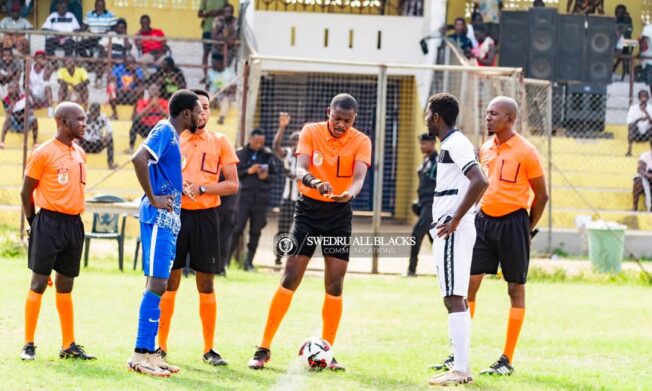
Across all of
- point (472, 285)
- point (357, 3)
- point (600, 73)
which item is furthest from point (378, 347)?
point (357, 3)

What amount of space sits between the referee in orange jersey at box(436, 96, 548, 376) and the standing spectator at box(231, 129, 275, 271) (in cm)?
817

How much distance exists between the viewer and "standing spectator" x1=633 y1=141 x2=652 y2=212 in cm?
2373

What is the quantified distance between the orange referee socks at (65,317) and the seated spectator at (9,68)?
1484 centimetres

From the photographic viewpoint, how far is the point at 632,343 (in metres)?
12.1

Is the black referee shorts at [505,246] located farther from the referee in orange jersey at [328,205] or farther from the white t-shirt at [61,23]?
the white t-shirt at [61,23]

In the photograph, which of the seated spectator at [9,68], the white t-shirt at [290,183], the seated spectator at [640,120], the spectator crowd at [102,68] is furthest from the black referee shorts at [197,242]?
the seated spectator at [640,120]

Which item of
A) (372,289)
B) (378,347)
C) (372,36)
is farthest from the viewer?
(372,36)

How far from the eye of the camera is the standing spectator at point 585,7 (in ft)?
92.3

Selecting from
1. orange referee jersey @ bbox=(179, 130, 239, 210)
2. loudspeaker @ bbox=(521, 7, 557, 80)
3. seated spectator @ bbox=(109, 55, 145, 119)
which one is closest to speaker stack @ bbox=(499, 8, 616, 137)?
loudspeaker @ bbox=(521, 7, 557, 80)

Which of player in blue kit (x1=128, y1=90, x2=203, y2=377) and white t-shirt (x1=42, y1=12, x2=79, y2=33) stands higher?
white t-shirt (x1=42, y1=12, x2=79, y2=33)

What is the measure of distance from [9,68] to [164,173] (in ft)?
53.3

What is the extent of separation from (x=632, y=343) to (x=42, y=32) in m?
15.5

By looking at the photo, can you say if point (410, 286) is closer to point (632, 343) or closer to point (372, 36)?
point (632, 343)

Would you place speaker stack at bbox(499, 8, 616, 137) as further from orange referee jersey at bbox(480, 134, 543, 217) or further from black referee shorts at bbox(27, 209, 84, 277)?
black referee shorts at bbox(27, 209, 84, 277)
